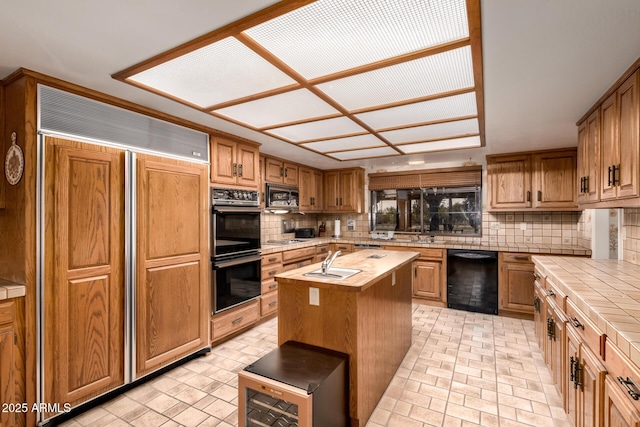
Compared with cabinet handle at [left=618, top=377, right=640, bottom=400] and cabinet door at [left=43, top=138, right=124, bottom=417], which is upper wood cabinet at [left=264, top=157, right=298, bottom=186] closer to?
cabinet door at [left=43, top=138, right=124, bottom=417]

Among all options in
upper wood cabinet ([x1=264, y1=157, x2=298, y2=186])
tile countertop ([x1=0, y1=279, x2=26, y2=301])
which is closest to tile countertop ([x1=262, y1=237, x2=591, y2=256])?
upper wood cabinet ([x1=264, y1=157, x2=298, y2=186])

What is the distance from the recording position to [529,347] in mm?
3098

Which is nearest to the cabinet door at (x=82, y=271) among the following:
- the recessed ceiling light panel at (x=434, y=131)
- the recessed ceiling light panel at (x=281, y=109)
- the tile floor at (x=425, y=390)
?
the tile floor at (x=425, y=390)

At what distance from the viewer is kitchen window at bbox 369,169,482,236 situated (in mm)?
4844

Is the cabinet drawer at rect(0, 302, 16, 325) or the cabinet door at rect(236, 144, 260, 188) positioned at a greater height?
the cabinet door at rect(236, 144, 260, 188)

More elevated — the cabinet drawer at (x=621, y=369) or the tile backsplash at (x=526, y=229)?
the tile backsplash at (x=526, y=229)

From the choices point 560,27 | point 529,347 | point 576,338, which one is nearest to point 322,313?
point 576,338

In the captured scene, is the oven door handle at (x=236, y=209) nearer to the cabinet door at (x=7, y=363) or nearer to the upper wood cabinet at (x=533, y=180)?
the cabinet door at (x=7, y=363)

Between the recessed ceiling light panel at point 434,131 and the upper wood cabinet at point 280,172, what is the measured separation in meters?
1.80

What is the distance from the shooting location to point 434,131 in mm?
3004

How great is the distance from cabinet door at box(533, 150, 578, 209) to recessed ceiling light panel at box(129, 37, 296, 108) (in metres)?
3.79

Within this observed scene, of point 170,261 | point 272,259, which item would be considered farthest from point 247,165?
point 170,261

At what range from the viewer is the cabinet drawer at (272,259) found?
3.73m

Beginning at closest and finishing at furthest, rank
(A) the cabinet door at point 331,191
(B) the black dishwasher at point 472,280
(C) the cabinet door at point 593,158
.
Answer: (C) the cabinet door at point 593,158
(B) the black dishwasher at point 472,280
(A) the cabinet door at point 331,191
